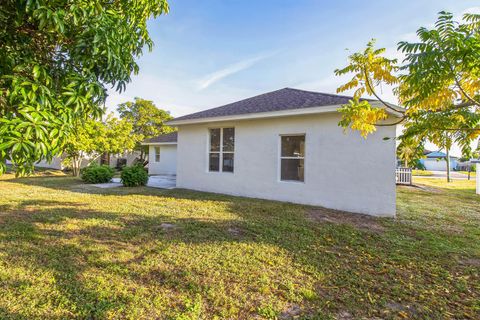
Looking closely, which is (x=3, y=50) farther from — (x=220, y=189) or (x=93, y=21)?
(x=220, y=189)

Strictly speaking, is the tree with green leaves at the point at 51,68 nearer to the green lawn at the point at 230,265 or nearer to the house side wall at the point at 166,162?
the green lawn at the point at 230,265

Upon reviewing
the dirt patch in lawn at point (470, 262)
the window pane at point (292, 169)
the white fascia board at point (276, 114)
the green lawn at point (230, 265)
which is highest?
the white fascia board at point (276, 114)

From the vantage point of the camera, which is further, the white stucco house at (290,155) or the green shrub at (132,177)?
the green shrub at (132,177)

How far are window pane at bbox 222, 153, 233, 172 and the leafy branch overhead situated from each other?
6.40 metres

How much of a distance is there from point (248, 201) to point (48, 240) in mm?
5544

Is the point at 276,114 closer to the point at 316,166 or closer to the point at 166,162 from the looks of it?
the point at 316,166

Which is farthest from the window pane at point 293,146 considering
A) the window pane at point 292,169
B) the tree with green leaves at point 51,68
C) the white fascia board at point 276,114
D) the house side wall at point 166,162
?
the house side wall at point 166,162

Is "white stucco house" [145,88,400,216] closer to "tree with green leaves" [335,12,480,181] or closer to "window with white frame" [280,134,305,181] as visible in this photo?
"window with white frame" [280,134,305,181]

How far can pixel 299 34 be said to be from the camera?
34.2 ft

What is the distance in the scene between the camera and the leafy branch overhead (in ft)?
8.60

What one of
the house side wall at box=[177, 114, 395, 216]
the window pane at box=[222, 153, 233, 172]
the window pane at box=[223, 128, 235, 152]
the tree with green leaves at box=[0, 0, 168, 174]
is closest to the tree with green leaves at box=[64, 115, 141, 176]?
the house side wall at box=[177, 114, 395, 216]

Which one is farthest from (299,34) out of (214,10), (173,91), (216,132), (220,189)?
(173,91)

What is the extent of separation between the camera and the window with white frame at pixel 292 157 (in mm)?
8602

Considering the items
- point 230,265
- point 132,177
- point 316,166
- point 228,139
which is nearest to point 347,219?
point 316,166
